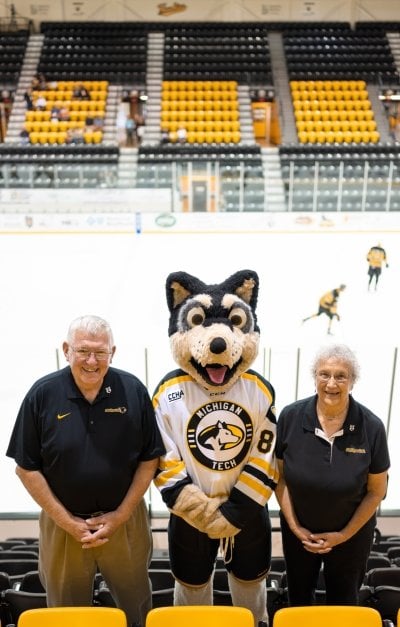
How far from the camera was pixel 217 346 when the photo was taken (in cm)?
241

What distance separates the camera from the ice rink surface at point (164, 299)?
5207 mm

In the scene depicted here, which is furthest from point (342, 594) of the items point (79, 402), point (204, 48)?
point (204, 48)

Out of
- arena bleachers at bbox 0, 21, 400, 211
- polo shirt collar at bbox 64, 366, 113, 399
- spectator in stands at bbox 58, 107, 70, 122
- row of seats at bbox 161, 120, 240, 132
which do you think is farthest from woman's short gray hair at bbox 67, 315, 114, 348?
spectator in stands at bbox 58, 107, 70, 122

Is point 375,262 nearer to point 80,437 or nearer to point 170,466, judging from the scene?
point 170,466

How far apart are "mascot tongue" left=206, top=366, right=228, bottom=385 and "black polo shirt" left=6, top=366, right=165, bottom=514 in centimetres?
28

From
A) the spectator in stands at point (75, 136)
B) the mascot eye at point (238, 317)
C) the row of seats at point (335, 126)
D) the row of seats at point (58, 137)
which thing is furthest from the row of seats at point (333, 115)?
the mascot eye at point (238, 317)

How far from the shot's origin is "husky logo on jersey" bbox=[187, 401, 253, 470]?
2.46 metres

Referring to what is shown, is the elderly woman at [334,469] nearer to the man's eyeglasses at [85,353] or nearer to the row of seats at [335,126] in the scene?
the man's eyeglasses at [85,353]

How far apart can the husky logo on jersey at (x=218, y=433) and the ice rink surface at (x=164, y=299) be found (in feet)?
5.71

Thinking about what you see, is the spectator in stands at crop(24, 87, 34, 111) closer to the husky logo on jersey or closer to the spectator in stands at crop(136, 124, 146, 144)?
the spectator in stands at crop(136, 124, 146, 144)

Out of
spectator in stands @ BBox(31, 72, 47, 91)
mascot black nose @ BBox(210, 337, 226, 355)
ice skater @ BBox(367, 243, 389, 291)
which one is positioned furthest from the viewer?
spectator in stands @ BBox(31, 72, 47, 91)

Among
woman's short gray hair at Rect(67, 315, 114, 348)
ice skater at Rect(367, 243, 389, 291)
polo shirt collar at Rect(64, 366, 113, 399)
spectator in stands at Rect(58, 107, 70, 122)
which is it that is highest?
spectator in stands at Rect(58, 107, 70, 122)

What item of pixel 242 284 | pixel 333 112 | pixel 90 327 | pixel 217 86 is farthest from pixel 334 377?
pixel 217 86

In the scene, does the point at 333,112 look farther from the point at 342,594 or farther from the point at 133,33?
the point at 342,594
